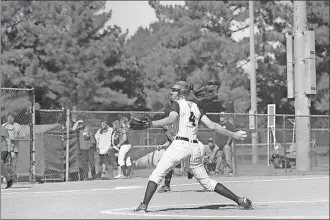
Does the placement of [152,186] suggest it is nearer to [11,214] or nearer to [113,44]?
[11,214]

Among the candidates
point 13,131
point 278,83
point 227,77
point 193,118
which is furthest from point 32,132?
point 278,83

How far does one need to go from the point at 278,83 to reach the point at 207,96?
137 feet

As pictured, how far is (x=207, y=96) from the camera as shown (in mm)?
12055

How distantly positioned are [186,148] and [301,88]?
15.7 metres

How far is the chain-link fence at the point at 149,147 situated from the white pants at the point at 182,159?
38.0 feet

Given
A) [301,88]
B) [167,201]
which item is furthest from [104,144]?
[167,201]

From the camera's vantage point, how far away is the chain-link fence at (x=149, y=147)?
2273 cm

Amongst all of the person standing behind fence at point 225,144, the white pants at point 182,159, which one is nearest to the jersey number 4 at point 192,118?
the white pants at point 182,159

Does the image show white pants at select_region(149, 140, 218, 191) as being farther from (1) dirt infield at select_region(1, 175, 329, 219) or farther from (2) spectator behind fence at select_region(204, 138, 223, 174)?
(2) spectator behind fence at select_region(204, 138, 223, 174)

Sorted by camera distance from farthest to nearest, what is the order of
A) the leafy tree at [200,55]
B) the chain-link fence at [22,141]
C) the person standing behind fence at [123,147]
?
the leafy tree at [200,55], the person standing behind fence at [123,147], the chain-link fence at [22,141]

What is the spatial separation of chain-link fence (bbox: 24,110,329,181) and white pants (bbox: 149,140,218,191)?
1157cm

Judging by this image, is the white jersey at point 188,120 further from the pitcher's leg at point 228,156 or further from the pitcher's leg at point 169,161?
the pitcher's leg at point 228,156

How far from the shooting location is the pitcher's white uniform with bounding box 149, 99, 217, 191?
442 inches

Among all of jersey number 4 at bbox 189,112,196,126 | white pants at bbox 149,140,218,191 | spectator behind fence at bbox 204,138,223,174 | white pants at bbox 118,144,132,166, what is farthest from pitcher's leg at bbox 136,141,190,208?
spectator behind fence at bbox 204,138,223,174
